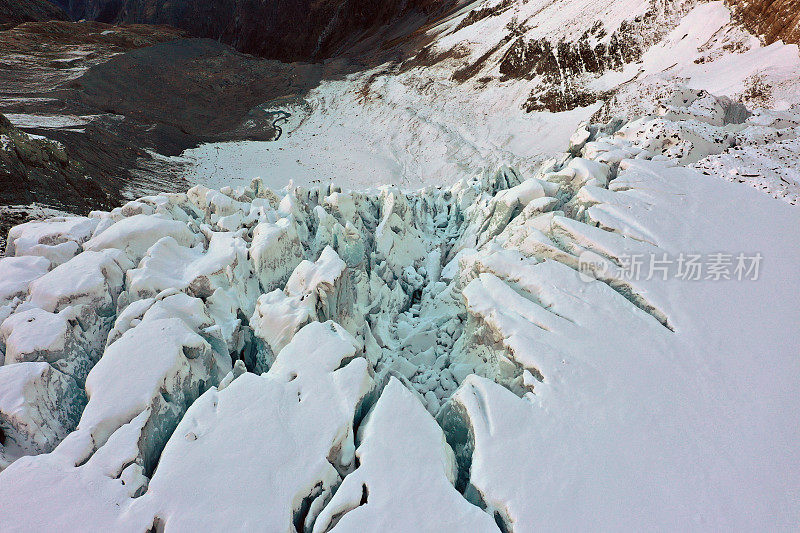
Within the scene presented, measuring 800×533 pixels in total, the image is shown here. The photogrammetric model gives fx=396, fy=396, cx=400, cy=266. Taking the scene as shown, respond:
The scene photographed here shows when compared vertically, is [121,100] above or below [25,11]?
below

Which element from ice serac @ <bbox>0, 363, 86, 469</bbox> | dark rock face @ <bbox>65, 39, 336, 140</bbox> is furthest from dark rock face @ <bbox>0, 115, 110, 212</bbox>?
dark rock face @ <bbox>65, 39, 336, 140</bbox>

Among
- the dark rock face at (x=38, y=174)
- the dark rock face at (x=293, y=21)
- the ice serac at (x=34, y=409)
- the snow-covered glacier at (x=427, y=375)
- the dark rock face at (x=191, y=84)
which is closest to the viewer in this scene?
the snow-covered glacier at (x=427, y=375)

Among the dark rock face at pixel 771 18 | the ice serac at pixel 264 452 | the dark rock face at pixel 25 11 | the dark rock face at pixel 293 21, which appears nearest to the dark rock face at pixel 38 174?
the ice serac at pixel 264 452

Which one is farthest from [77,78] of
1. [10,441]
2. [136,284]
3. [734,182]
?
[734,182]

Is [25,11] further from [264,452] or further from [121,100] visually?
[264,452]

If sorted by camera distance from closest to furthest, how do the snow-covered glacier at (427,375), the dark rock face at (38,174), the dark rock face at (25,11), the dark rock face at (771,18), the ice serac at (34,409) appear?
the snow-covered glacier at (427,375)
the ice serac at (34,409)
the dark rock face at (38,174)
the dark rock face at (771,18)
the dark rock face at (25,11)

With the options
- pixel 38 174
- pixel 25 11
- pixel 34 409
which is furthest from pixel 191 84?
pixel 25 11

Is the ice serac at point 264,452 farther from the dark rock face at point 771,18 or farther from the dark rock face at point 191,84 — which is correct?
the dark rock face at point 191,84
